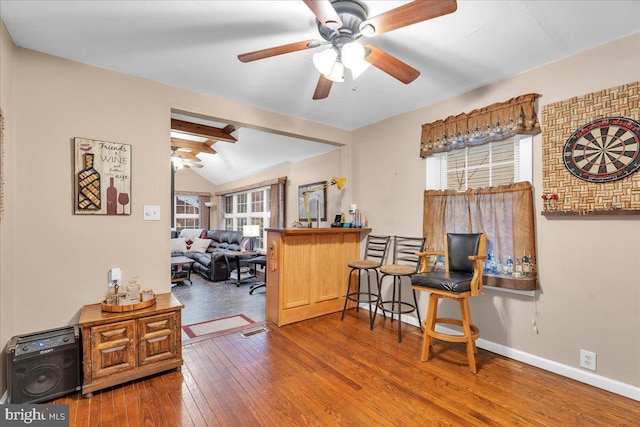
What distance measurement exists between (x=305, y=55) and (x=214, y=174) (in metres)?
6.84

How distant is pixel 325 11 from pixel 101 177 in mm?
2149

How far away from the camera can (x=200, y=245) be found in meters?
7.41

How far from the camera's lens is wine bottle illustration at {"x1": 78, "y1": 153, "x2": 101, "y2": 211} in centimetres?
232

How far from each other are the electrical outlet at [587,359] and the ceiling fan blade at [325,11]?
2771 mm

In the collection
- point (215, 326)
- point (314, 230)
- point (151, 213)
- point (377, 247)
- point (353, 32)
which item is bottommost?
point (215, 326)

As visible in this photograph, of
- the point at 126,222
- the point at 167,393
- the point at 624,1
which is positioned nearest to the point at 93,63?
the point at 126,222

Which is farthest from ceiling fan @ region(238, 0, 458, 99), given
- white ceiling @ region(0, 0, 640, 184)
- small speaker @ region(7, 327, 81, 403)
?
small speaker @ region(7, 327, 81, 403)

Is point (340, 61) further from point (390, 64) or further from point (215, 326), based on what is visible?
point (215, 326)

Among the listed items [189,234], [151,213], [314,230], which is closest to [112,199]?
[151,213]

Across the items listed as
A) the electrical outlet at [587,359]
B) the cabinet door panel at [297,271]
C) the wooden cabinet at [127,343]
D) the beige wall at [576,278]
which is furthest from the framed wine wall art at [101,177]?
the electrical outlet at [587,359]

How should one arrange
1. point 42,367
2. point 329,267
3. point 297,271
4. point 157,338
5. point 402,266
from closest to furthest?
point 42,367 → point 157,338 → point 402,266 → point 297,271 → point 329,267

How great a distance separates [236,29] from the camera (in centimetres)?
196

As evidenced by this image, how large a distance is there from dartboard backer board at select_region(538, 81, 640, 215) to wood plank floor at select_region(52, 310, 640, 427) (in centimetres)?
129

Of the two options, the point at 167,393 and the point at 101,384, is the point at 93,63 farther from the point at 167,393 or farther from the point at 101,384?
the point at 167,393
